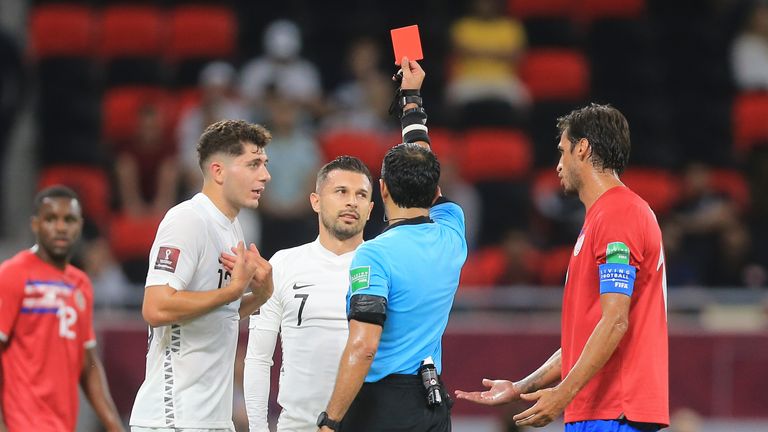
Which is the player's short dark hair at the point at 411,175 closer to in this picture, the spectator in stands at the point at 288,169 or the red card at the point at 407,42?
the red card at the point at 407,42

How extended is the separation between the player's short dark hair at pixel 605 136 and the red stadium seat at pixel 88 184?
7.15 metres

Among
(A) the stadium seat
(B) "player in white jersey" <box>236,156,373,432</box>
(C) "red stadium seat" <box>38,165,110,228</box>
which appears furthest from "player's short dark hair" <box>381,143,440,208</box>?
(A) the stadium seat

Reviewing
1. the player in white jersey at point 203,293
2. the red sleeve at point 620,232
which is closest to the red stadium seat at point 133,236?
the player in white jersey at point 203,293

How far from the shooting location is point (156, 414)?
18.8ft

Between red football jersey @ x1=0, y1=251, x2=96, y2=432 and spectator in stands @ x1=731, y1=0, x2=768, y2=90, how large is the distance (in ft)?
31.0

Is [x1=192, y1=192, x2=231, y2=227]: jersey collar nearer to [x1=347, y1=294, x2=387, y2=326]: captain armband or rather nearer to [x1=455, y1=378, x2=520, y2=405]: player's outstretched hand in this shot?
[x1=347, y1=294, x2=387, y2=326]: captain armband

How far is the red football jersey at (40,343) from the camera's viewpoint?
7242 millimetres

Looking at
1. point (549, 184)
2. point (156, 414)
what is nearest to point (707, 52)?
point (549, 184)

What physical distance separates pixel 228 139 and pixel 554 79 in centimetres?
852

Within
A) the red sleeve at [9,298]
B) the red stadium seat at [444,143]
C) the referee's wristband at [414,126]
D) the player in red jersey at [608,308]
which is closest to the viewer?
the player in red jersey at [608,308]

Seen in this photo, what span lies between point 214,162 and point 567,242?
684 cm

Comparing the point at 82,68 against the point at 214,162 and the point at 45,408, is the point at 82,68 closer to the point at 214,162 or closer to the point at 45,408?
the point at 45,408

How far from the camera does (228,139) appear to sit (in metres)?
6.07

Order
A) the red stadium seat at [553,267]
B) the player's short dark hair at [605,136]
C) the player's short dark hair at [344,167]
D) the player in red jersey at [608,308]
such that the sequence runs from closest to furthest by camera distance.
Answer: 1. the player in red jersey at [608,308]
2. the player's short dark hair at [605,136]
3. the player's short dark hair at [344,167]
4. the red stadium seat at [553,267]
